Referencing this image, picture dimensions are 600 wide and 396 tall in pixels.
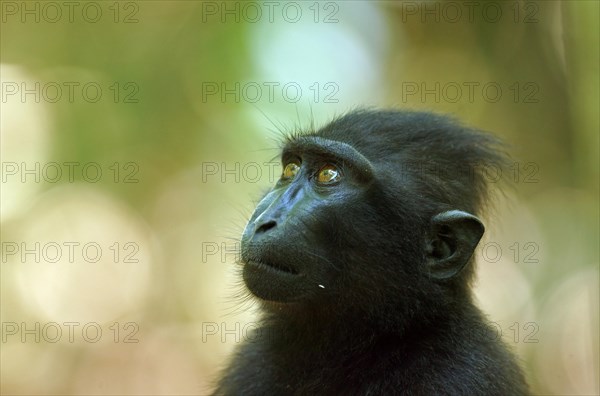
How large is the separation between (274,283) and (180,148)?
929 cm

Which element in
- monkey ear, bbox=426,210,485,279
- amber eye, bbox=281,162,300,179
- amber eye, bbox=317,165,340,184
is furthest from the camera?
amber eye, bbox=281,162,300,179

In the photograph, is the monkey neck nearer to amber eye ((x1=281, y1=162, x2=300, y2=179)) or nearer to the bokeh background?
amber eye ((x1=281, y1=162, x2=300, y2=179))

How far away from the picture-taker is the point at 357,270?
575cm

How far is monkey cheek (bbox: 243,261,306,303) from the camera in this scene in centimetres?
549

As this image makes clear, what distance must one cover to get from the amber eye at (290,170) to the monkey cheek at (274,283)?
1.10 meters

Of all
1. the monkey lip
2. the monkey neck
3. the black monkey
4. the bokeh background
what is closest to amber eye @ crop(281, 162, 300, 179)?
the black monkey

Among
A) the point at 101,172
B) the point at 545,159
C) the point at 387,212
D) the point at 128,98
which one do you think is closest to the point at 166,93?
Result: the point at 128,98

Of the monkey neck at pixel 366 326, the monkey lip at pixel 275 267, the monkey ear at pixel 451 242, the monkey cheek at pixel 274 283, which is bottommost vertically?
the monkey neck at pixel 366 326

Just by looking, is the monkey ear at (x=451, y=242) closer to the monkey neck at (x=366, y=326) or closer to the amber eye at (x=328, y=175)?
the monkey neck at (x=366, y=326)

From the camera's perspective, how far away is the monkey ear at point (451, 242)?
5734 millimetres

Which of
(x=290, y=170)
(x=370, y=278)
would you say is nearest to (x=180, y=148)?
(x=290, y=170)

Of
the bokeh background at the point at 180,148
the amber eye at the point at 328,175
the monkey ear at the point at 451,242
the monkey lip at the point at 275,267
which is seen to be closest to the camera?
the monkey lip at the point at 275,267

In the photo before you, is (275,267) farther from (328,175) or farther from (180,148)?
(180,148)

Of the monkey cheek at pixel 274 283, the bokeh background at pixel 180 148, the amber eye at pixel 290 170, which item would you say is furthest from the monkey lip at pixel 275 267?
the bokeh background at pixel 180 148
